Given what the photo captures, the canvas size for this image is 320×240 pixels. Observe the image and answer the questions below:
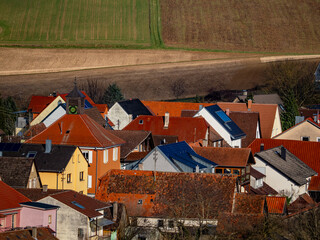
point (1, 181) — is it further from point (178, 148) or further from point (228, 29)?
point (228, 29)

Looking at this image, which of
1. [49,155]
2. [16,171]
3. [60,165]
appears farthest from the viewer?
[49,155]

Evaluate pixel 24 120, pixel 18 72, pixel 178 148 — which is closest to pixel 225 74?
pixel 18 72

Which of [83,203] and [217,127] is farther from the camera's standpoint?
[217,127]

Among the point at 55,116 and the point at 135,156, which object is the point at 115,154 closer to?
the point at 135,156

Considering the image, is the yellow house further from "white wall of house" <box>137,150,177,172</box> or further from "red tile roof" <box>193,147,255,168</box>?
"red tile roof" <box>193,147,255,168</box>

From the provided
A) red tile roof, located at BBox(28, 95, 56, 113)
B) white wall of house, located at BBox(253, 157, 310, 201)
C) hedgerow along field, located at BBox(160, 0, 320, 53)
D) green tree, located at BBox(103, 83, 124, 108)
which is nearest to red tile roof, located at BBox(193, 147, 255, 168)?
white wall of house, located at BBox(253, 157, 310, 201)

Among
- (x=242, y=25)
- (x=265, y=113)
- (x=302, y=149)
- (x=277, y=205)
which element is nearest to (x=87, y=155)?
(x=277, y=205)
